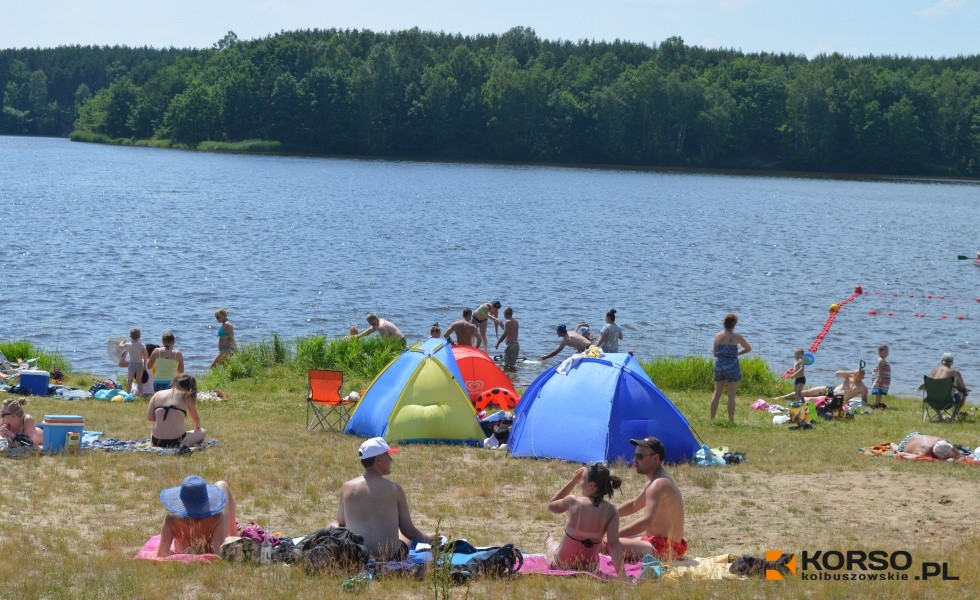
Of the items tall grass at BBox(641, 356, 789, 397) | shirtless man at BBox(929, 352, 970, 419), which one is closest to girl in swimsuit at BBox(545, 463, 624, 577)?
shirtless man at BBox(929, 352, 970, 419)

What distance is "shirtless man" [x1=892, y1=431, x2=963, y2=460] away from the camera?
44.0 feet

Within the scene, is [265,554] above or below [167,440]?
above

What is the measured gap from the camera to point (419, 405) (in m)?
14.1

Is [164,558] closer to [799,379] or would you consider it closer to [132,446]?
[132,446]

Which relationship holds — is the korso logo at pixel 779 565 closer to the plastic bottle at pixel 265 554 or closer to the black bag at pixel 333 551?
the black bag at pixel 333 551

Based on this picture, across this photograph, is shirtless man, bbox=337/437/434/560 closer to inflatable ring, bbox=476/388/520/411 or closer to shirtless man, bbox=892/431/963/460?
shirtless man, bbox=892/431/963/460

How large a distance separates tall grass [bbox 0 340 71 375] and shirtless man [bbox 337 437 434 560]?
524 inches

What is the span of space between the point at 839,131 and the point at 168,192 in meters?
69.1

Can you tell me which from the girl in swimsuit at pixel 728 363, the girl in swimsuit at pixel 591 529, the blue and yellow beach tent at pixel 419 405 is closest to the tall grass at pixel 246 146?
the girl in swimsuit at pixel 728 363

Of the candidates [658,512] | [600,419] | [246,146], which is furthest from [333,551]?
[246,146]

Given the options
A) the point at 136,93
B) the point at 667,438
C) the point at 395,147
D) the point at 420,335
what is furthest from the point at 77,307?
the point at 136,93

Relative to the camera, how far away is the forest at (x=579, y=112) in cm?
10881

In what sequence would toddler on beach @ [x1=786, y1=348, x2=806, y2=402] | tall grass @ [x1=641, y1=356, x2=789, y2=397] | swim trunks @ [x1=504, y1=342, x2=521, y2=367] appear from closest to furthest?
toddler on beach @ [x1=786, y1=348, x2=806, y2=402] < tall grass @ [x1=641, y1=356, x2=789, y2=397] < swim trunks @ [x1=504, y1=342, x2=521, y2=367]

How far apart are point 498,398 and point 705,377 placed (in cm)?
574
